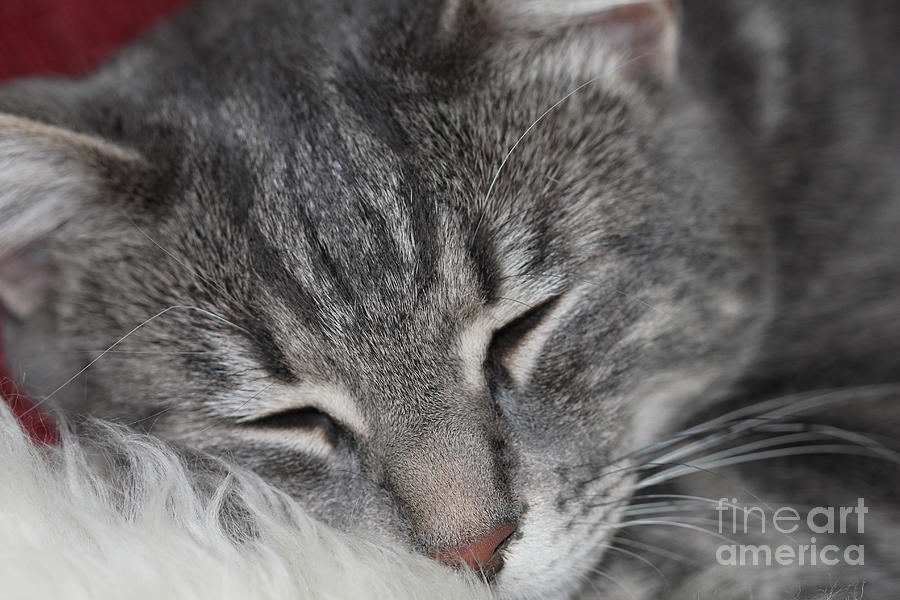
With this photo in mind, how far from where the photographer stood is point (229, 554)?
2.49 ft

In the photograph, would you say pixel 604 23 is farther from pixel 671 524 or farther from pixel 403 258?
pixel 671 524

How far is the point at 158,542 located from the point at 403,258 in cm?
31

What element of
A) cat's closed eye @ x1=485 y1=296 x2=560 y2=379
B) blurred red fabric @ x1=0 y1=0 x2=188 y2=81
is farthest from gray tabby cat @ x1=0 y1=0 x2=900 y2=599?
blurred red fabric @ x1=0 y1=0 x2=188 y2=81

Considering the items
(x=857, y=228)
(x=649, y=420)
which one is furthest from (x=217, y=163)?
(x=857, y=228)

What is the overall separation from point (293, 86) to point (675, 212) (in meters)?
0.40

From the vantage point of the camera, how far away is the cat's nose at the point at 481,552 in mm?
763

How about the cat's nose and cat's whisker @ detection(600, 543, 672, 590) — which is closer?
the cat's nose

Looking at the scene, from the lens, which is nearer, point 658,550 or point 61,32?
point 658,550

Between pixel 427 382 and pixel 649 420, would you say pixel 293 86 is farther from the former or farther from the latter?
pixel 649 420

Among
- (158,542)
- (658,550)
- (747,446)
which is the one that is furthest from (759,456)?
(158,542)

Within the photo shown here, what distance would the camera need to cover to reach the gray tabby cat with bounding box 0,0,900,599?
795 millimetres

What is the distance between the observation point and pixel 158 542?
75 centimetres

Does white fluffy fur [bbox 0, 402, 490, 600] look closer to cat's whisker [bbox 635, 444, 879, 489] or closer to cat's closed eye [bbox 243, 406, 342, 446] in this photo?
cat's closed eye [bbox 243, 406, 342, 446]

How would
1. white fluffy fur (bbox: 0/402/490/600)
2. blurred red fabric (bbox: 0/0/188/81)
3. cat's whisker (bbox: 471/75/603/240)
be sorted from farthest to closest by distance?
1. blurred red fabric (bbox: 0/0/188/81)
2. cat's whisker (bbox: 471/75/603/240)
3. white fluffy fur (bbox: 0/402/490/600)
